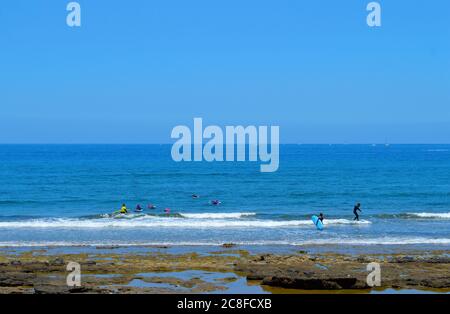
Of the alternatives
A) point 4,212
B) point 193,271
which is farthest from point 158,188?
point 193,271

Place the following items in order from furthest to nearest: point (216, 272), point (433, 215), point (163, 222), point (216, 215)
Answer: point (216, 215) < point (433, 215) < point (163, 222) < point (216, 272)

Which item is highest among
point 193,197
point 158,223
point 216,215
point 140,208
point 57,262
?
point 193,197

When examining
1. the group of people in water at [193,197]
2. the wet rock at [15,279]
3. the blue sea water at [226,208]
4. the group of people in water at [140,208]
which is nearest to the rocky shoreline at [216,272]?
the wet rock at [15,279]

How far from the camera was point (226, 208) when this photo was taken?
159 feet

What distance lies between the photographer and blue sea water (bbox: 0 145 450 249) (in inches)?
1247

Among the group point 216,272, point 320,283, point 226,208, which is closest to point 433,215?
point 226,208

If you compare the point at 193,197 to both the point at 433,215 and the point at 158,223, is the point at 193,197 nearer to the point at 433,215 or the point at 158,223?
the point at 158,223

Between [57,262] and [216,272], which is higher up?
[57,262]

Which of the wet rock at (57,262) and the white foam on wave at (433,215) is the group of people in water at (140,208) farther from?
the wet rock at (57,262)

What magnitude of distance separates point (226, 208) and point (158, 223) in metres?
11.5

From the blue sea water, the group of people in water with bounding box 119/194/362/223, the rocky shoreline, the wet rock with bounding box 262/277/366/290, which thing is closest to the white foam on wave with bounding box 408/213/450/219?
the blue sea water

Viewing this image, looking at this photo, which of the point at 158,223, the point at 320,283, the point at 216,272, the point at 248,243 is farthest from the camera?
the point at 158,223

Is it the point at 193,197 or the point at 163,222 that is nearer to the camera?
the point at 163,222

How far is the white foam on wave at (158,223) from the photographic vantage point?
1445 inches
